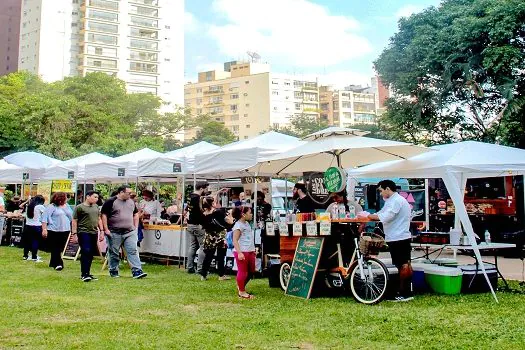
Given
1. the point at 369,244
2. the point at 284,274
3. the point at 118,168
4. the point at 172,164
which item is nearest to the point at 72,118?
the point at 118,168

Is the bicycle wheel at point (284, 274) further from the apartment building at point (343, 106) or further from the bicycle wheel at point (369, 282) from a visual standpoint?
the apartment building at point (343, 106)

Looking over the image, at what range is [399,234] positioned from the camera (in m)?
7.63

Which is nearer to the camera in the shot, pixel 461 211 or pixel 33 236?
pixel 461 211

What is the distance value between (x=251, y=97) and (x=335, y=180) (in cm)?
8107

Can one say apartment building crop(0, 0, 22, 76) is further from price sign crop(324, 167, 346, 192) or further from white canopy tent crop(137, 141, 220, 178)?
price sign crop(324, 167, 346, 192)

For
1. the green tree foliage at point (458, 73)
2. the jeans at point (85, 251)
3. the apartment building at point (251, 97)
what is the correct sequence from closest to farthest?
the jeans at point (85, 251) → the green tree foliage at point (458, 73) → the apartment building at point (251, 97)

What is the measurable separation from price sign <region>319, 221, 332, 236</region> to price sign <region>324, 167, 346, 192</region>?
1136 millimetres

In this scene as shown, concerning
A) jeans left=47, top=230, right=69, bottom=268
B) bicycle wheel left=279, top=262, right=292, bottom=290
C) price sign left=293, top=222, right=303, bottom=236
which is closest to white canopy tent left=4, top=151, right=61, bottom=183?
jeans left=47, top=230, right=69, bottom=268

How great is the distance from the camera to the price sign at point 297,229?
841 centimetres

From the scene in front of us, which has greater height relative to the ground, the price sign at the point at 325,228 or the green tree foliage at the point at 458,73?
the green tree foliage at the point at 458,73

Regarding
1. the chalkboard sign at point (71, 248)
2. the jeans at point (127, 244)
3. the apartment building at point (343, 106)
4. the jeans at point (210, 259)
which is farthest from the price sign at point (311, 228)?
the apartment building at point (343, 106)

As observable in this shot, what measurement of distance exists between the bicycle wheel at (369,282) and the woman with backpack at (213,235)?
9.86ft

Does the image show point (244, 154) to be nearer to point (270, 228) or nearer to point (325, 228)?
point (270, 228)

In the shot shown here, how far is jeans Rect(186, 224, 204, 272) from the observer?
10781 millimetres
